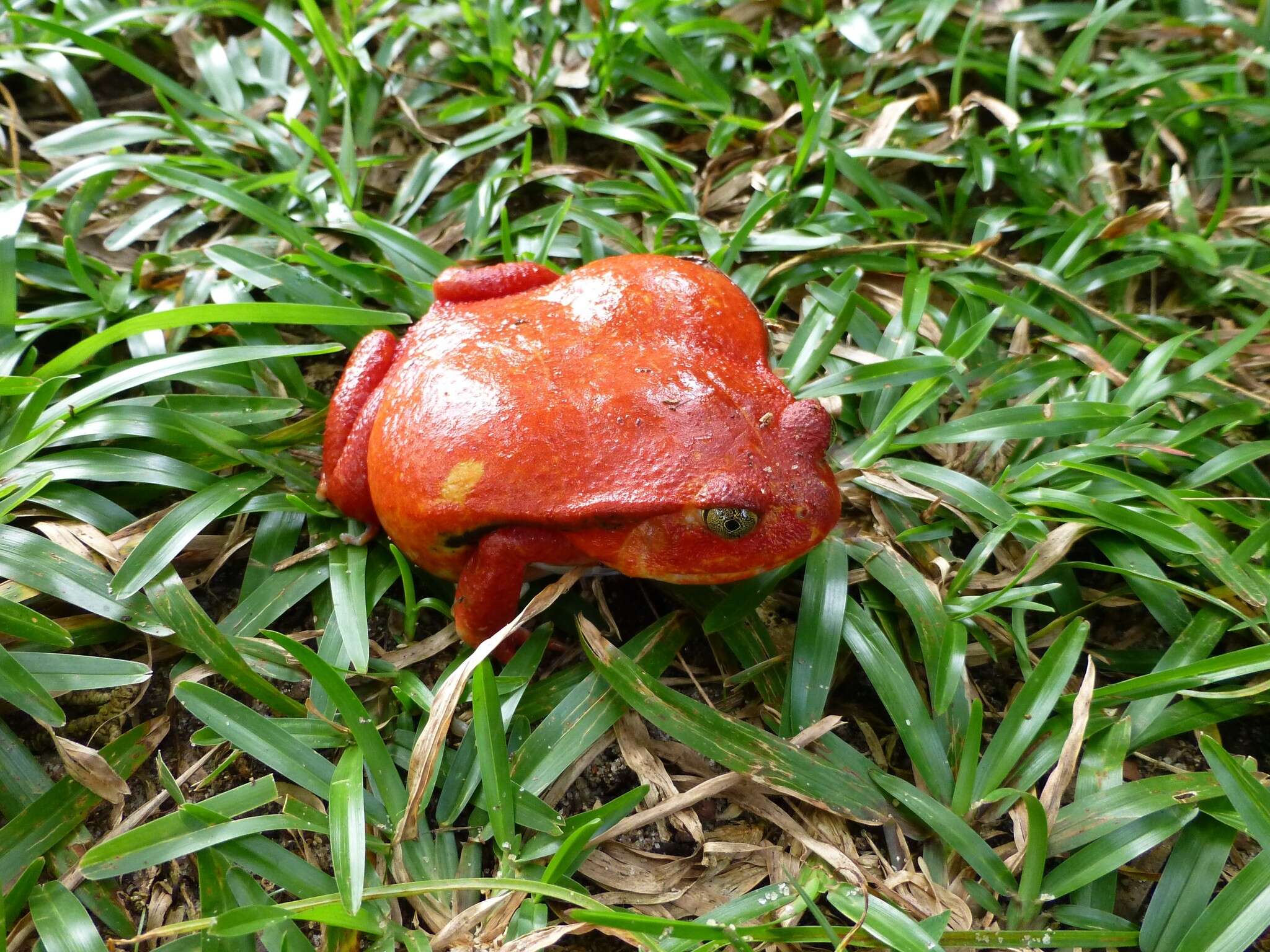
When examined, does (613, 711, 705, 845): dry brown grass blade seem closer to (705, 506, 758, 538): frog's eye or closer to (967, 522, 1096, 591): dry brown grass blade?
(705, 506, 758, 538): frog's eye

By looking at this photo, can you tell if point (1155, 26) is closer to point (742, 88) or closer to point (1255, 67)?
point (1255, 67)

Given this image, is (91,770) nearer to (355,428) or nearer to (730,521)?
(355,428)

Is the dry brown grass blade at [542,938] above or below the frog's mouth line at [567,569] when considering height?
below

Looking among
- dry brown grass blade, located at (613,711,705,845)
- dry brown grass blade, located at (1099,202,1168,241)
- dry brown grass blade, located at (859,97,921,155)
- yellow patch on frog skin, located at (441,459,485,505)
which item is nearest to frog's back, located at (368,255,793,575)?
yellow patch on frog skin, located at (441,459,485,505)

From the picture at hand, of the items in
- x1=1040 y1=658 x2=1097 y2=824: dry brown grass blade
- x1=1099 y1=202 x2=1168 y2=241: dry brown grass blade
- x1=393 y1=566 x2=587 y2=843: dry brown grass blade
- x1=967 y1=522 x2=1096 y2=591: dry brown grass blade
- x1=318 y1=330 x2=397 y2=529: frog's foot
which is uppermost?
x1=318 y1=330 x2=397 y2=529: frog's foot

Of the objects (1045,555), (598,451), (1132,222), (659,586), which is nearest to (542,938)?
(659,586)

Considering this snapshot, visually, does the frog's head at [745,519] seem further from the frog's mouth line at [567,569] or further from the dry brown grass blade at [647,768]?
the dry brown grass blade at [647,768]

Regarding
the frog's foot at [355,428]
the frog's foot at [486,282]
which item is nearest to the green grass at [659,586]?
the frog's foot at [355,428]
